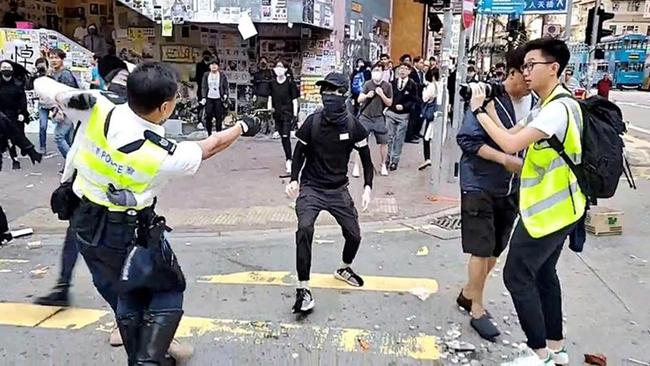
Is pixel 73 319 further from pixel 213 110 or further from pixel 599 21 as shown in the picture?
pixel 599 21

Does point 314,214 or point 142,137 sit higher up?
point 142,137

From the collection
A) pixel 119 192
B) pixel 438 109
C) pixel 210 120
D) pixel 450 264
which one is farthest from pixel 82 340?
pixel 210 120

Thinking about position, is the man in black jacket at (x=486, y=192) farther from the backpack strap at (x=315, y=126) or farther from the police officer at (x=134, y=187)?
the police officer at (x=134, y=187)

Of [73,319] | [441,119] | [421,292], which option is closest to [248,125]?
[73,319]

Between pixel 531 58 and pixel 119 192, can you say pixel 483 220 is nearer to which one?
pixel 531 58

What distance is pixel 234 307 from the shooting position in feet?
15.4

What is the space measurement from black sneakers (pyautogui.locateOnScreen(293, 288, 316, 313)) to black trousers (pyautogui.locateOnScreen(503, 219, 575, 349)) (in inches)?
61.4

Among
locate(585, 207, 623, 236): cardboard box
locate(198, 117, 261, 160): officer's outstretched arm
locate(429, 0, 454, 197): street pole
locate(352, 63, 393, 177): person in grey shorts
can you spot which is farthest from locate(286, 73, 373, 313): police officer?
locate(352, 63, 393, 177): person in grey shorts

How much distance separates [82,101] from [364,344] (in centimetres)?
232

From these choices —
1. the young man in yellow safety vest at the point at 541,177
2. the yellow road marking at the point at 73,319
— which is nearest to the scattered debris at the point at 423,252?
the young man in yellow safety vest at the point at 541,177

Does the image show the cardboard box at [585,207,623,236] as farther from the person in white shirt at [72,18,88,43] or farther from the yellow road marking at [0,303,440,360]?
the person in white shirt at [72,18,88,43]

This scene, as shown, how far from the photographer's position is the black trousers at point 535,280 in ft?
11.2

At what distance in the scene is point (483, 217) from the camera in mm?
4172

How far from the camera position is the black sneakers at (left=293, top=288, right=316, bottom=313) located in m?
4.51
